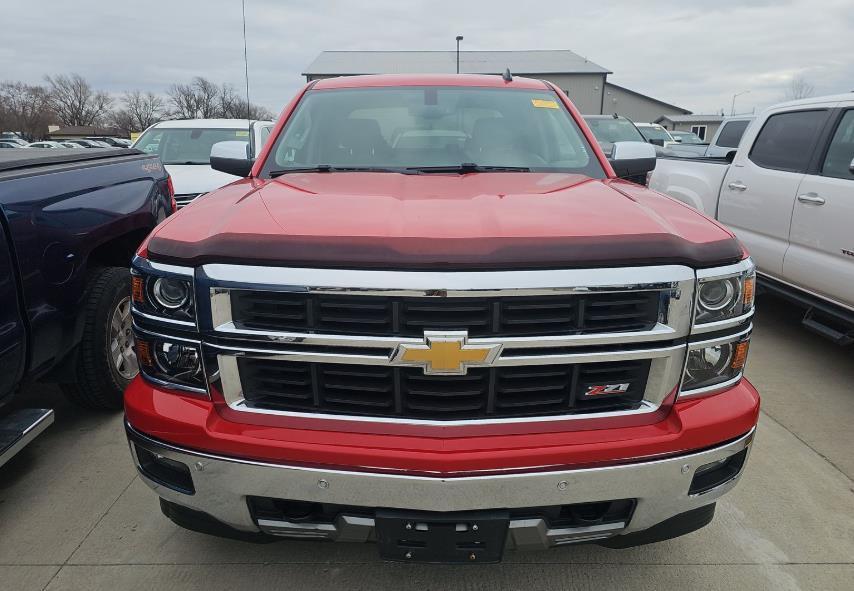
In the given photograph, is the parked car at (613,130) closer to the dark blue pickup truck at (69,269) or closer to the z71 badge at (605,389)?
the dark blue pickup truck at (69,269)

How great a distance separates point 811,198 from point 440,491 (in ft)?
13.4

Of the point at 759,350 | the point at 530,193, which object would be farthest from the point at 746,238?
the point at 530,193

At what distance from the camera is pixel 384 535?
70.7 inches

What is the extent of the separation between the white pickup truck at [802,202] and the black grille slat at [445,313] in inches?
124

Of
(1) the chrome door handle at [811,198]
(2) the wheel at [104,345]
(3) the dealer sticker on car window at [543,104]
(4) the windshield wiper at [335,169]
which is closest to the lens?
(4) the windshield wiper at [335,169]

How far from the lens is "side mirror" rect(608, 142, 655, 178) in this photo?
3.34 metres

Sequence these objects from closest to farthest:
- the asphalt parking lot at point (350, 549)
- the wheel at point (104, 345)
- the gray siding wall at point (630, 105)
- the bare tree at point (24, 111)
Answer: the asphalt parking lot at point (350, 549) → the wheel at point (104, 345) → the gray siding wall at point (630, 105) → the bare tree at point (24, 111)

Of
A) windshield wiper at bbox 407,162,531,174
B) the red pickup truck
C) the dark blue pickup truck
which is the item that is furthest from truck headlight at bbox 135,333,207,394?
windshield wiper at bbox 407,162,531,174

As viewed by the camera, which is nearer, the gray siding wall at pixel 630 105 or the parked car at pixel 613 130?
the parked car at pixel 613 130

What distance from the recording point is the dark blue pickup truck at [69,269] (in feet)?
8.65

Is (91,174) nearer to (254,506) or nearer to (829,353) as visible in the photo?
(254,506)

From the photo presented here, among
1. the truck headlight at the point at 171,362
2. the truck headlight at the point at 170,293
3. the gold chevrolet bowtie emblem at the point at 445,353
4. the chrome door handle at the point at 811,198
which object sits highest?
the truck headlight at the point at 170,293

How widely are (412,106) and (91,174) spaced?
5.90ft

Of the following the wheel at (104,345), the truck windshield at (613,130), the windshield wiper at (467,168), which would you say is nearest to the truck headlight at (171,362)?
the windshield wiper at (467,168)
